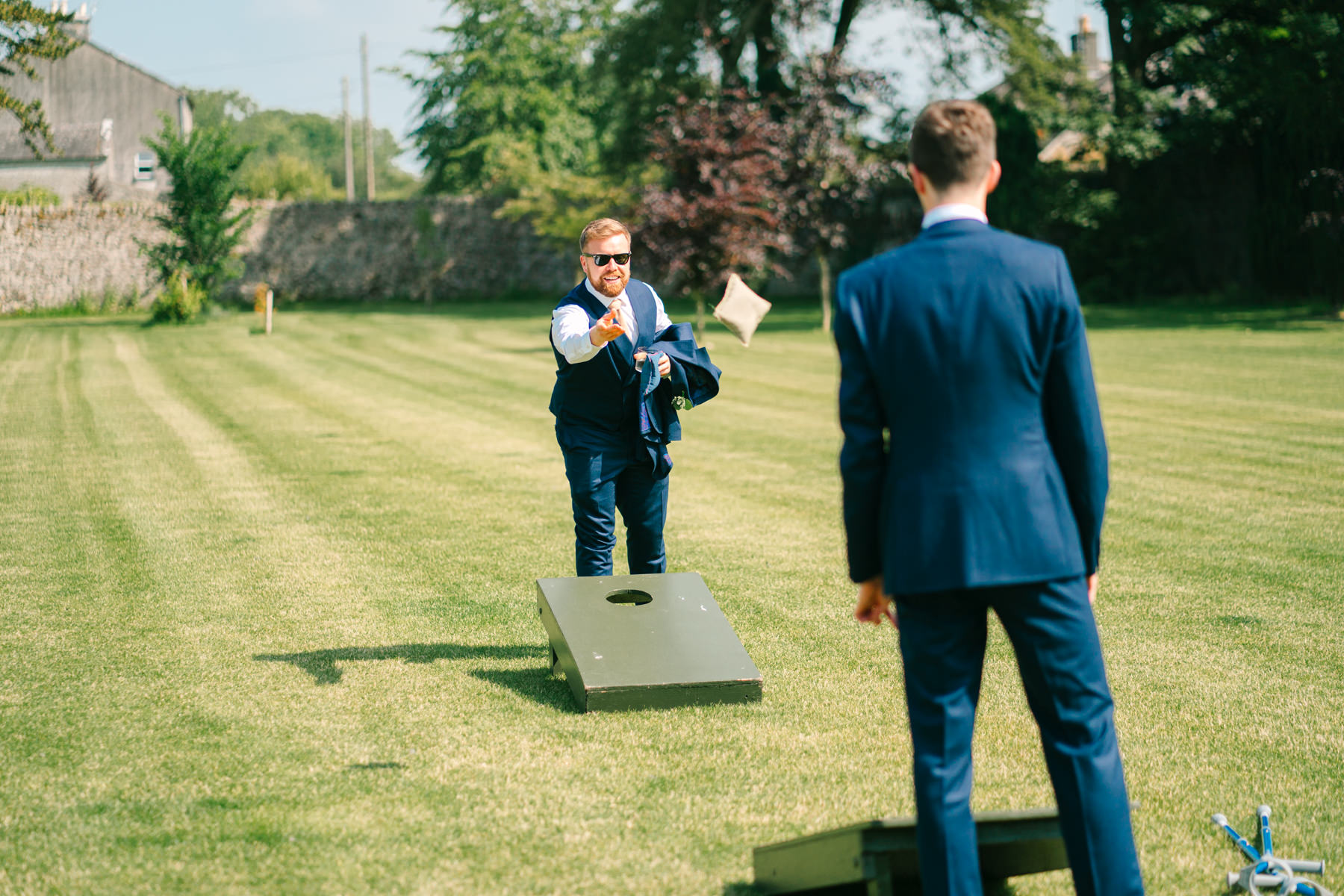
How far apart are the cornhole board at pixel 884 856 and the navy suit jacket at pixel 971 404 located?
25.2 inches

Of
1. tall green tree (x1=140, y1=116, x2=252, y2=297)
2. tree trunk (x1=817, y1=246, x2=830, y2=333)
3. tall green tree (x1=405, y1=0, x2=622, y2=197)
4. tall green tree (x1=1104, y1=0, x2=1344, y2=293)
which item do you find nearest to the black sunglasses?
tree trunk (x1=817, y1=246, x2=830, y2=333)

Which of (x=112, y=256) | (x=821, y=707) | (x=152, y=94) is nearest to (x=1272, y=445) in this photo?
(x=821, y=707)

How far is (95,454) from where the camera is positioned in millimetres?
10945

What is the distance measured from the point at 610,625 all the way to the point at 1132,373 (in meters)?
13.3

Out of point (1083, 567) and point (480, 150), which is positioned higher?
A: point (480, 150)

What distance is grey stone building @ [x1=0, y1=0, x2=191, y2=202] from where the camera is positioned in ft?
147

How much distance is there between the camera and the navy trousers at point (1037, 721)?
102 inches

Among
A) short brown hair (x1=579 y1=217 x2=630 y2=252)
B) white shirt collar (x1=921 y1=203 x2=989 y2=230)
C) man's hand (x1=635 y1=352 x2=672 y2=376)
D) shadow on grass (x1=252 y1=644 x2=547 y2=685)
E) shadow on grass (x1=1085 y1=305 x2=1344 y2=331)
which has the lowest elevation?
shadow on grass (x1=252 y1=644 x2=547 y2=685)

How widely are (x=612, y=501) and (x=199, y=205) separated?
75.8ft

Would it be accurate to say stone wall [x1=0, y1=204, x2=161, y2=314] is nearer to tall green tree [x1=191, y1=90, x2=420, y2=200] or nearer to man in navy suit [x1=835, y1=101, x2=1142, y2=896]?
man in navy suit [x1=835, y1=101, x2=1142, y2=896]

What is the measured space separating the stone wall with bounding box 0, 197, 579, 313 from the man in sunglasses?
2781 centimetres

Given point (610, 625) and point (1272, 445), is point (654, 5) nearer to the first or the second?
point (1272, 445)

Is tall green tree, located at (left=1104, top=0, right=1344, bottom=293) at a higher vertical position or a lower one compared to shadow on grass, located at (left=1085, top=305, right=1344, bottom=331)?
higher

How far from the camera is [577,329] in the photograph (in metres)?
4.62
